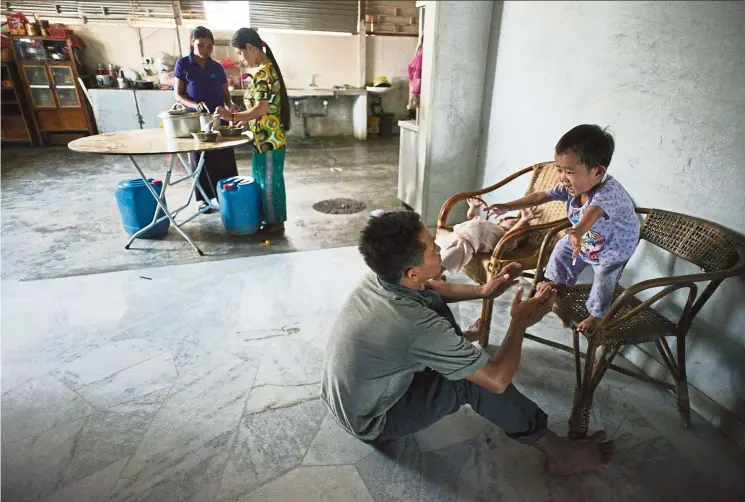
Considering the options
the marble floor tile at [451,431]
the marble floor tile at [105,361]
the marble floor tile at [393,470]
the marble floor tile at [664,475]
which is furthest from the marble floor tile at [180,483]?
the marble floor tile at [664,475]

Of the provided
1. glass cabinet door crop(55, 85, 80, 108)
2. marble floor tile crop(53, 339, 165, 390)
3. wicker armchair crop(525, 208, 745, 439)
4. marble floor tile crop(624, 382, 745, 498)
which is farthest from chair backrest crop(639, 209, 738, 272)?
glass cabinet door crop(55, 85, 80, 108)

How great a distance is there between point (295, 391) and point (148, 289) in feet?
5.10

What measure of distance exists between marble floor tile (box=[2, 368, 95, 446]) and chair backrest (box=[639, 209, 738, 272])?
9.01 ft

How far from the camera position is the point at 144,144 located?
10.6 ft

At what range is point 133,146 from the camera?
3148 millimetres

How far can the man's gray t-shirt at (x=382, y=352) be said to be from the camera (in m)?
1.29

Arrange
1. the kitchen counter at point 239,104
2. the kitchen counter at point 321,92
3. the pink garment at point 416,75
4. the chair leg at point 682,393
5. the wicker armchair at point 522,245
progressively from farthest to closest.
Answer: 1. the kitchen counter at point 321,92
2. the kitchen counter at point 239,104
3. the pink garment at point 416,75
4. the wicker armchair at point 522,245
5. the chair leg at point 682,393

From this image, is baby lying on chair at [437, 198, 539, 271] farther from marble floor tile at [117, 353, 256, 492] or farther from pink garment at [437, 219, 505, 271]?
marble floor tile at [117, 353, 256, 492]

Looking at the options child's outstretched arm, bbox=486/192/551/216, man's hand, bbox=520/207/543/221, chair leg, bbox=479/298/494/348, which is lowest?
chair leg, bbox=479/298/494/348

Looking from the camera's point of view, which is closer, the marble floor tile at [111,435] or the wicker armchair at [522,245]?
the marble floor tile at [111,435]

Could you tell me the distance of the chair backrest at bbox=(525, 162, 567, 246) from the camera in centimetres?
250

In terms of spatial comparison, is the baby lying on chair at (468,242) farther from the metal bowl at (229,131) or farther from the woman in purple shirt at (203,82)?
the woman in purple shirt at (203,82)

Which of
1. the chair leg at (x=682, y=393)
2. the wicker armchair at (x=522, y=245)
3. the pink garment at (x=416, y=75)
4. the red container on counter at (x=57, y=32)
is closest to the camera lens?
the chair leg at (x=682, y=393)

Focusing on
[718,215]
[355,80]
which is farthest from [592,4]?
[355,80]
